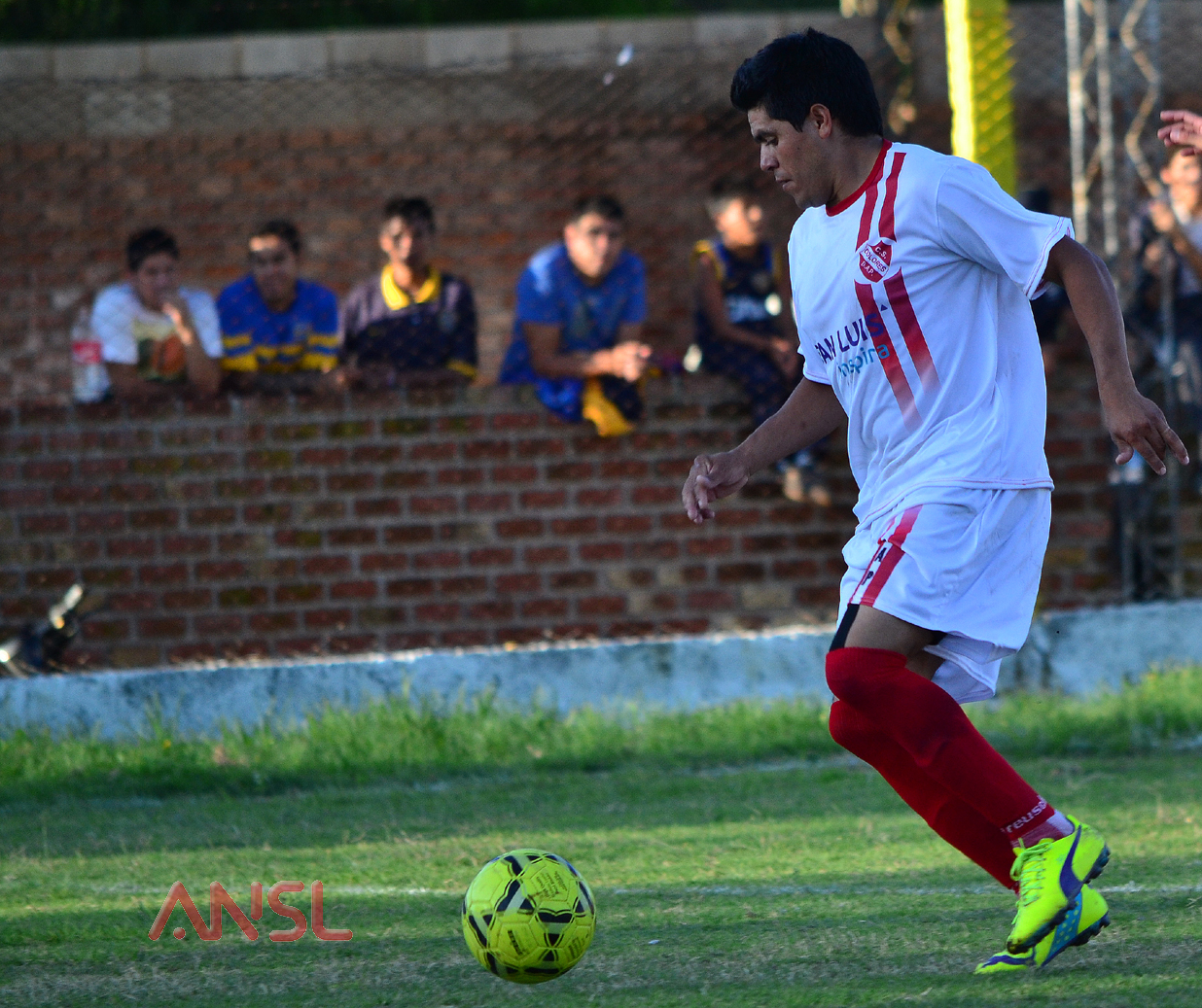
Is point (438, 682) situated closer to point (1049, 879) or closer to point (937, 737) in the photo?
point (937, 737)

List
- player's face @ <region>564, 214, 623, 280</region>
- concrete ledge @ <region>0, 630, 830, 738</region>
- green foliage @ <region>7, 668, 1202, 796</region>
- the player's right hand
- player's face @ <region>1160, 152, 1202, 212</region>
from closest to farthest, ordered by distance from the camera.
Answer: the player's right hand → green foliage @ <region>7, 668, 1202, 796</region> → concrete ledge @ <region>0, 630, 830, 738</region> → player's face @ <region>1160, 152, 1202, 212</region> → player's face @ <region>564, 214, 623, 280</region>

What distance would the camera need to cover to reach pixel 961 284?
363 cm

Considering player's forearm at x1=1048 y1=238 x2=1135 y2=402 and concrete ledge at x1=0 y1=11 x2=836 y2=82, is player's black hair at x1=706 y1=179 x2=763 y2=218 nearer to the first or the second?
concrete ledge at x1=0 y1=11 x2=836 y2=82

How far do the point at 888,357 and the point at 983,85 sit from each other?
4523 mm

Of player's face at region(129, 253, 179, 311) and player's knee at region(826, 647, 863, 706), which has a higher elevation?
player's face at region(129, 253, 179, 311)

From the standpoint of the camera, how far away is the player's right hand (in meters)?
3.81

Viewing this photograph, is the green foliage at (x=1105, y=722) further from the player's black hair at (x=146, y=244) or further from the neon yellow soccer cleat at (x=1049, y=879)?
the player's black hair at (x=146, y=244)

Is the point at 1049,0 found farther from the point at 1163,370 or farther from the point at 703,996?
the point at 703,996

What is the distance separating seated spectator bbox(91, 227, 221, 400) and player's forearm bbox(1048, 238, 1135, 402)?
547cm

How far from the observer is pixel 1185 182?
8.24 m

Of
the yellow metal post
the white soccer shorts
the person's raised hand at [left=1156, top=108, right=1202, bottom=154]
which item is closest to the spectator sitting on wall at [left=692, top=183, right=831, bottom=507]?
the yellow metal post

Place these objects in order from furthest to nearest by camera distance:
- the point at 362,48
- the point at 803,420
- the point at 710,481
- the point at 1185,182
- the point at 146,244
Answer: the point at 362,48
the point at 146,244
the point at 1185,182
the point at 803,420
the point at 710,481

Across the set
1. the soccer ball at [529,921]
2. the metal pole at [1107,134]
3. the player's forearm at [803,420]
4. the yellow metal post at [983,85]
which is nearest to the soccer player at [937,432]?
the player's forearm at [803,420]

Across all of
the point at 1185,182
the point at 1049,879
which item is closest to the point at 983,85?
the point at 1185,182
